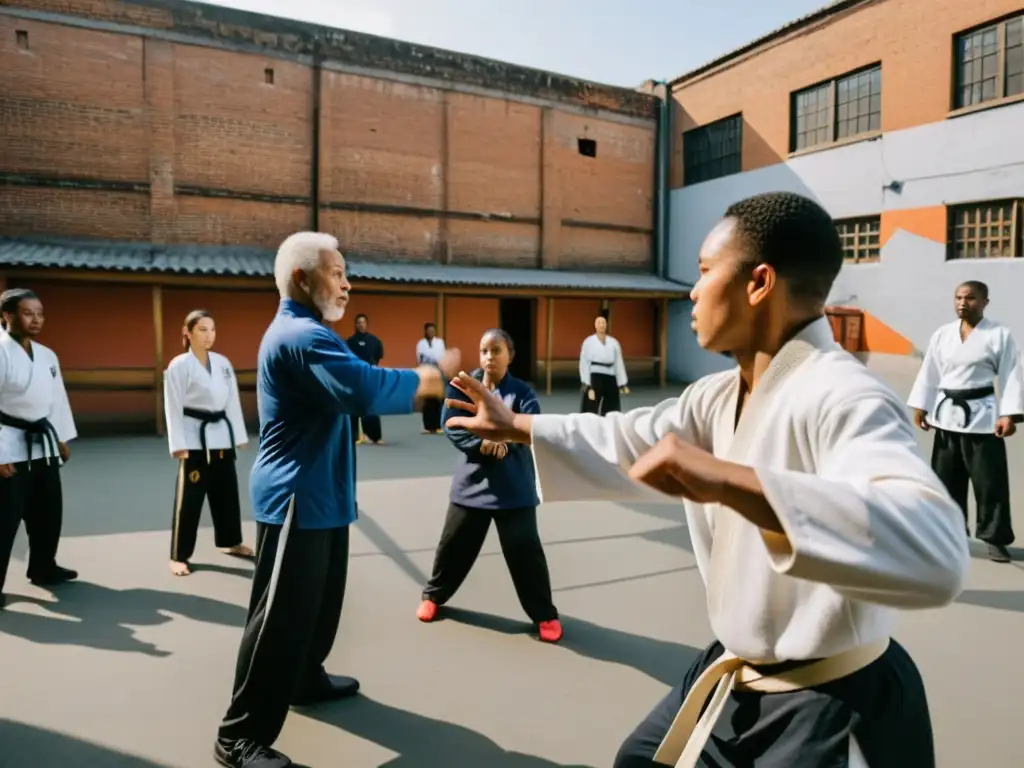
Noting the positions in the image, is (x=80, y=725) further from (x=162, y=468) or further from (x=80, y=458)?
(x=80, y=458)

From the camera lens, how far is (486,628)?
13.0ft

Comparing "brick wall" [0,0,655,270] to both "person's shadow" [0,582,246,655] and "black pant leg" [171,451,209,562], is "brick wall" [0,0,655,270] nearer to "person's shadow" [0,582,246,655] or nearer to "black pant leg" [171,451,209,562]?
"black pant leg" [171,451,209,562]

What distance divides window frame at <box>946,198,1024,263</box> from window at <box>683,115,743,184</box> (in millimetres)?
5953

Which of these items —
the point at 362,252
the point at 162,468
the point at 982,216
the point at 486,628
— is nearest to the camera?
the point at 486,628

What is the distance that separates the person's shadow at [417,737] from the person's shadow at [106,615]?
119 cm

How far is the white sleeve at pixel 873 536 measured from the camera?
3.16 ft

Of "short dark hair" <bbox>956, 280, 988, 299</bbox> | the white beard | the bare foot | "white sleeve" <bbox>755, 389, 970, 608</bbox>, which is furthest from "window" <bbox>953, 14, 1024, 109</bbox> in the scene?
"white sleeve" <bbox>755, 389, 970, 608</bbox>

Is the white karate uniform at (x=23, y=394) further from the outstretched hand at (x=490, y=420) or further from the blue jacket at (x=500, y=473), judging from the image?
the outstretched hand at (x=490, y=420)

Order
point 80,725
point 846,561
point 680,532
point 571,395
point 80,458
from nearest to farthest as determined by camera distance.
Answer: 1. point 846,561
2. point 80,725
3. point 680,532
4. point 80,458
5. point 571,395

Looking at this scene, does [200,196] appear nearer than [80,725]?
No

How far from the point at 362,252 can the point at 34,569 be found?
501 inches

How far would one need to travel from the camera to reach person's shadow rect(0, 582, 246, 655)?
3793 mm

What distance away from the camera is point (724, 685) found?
1504 millimetres

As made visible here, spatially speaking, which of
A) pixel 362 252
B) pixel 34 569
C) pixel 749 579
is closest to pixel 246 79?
pixel 362 252
